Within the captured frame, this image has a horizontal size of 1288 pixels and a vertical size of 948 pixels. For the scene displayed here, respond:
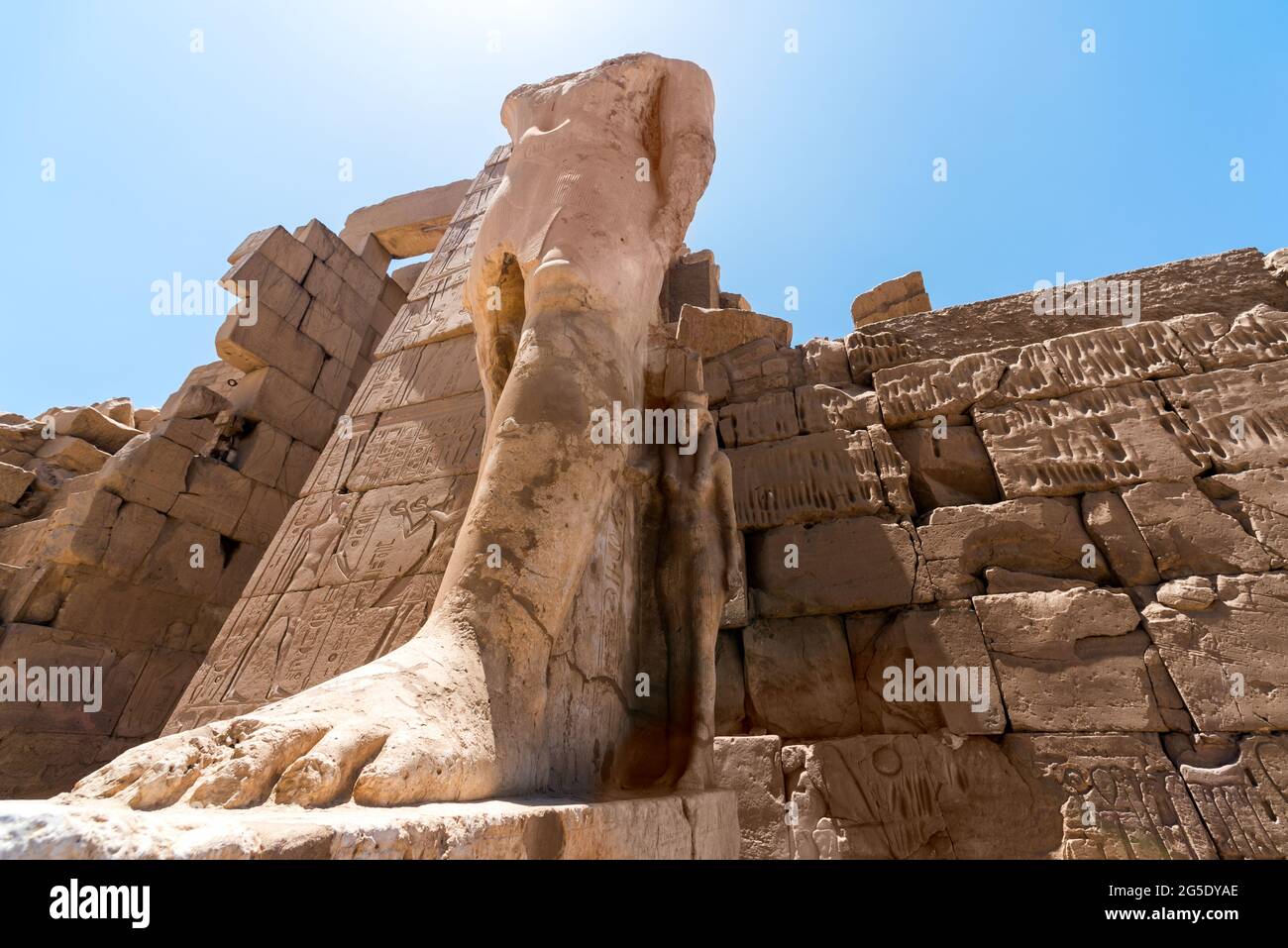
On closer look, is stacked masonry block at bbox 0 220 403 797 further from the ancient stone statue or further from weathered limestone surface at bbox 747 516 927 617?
weathered limestone surface at bbox 747 516 927 617

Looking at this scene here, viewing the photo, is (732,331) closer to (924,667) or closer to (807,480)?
(807,480)

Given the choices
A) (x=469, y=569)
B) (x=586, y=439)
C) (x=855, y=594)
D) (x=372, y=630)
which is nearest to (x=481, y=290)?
(x=586, y=439)

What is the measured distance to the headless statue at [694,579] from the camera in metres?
2.18

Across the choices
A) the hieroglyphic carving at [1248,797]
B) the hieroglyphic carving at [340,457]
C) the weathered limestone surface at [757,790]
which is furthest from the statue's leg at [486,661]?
the hieroglyphic carving at [1248,797]

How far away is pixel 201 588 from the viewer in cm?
580

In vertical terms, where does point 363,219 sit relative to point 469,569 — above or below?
above

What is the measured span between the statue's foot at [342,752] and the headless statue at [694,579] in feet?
2.88

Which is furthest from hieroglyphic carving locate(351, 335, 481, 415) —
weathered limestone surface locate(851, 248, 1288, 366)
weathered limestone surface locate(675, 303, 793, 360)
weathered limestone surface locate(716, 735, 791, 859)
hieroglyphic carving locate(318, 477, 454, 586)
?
weathered limestone surface locate(851, 248, 1288, 366)

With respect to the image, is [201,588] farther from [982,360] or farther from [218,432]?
[982,360]

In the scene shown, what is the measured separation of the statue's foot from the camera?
1.00 m

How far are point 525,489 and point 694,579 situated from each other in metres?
0.79

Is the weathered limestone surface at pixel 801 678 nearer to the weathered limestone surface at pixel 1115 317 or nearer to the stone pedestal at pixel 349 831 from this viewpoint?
the stone pedestal at pixel 349 831

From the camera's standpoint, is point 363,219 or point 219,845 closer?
point 219,845

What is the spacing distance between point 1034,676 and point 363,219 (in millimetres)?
8593
